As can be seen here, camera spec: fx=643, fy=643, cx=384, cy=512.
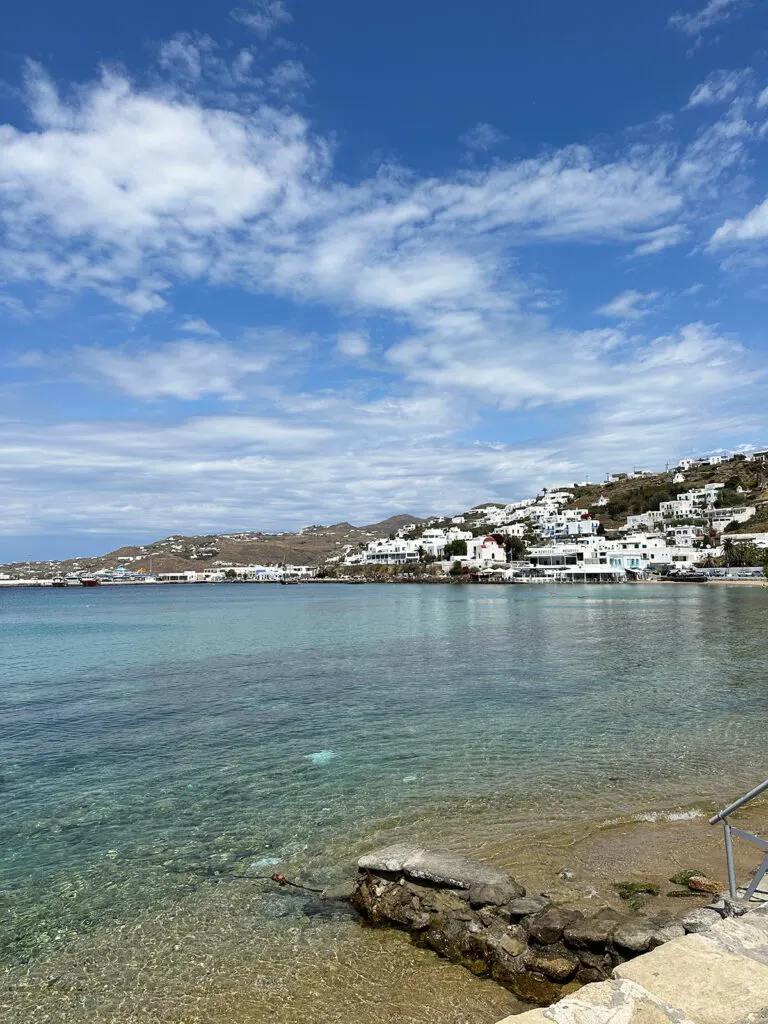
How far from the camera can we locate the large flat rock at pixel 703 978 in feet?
15.8

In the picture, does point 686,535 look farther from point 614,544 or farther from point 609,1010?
point 609,1010

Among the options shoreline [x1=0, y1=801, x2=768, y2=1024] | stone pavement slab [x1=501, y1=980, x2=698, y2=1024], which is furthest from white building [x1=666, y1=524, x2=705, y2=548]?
stone pavement slab [x1=501, y1=980, x2=698, y2=1024]

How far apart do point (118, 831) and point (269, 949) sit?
190 inches

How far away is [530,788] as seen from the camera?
1284cm

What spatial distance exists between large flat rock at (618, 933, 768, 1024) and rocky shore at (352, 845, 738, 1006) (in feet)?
3.04

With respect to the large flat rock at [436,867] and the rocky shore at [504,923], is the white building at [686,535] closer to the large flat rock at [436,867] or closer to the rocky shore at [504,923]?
the large flat rock at [436,867]

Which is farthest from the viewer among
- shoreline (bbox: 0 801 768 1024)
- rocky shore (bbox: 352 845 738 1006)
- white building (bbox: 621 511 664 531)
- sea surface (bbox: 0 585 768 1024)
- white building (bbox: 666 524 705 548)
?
white building (bbox: 621 511 664 531)

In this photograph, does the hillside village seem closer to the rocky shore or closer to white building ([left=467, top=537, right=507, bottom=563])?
white building ([left=467, top=537, right=507, bottom=563])

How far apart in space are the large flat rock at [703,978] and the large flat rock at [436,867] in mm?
2728

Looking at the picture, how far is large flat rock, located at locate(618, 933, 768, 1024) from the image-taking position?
4820 mm

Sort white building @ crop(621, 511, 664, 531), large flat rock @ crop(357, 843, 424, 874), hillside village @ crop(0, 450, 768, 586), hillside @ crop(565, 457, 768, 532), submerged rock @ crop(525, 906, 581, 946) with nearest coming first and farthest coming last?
submerged rock @ crop(525, 906, 581, 946), large flat rock @ crop(357, 843, 424, 874), hillside village @ crop(0, 450, 768, 586), hillside @ crop(565, 457, 768, 532), white building @ crop(621, 511, 664, 531)

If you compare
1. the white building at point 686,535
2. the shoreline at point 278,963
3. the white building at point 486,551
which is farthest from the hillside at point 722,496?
the shoreline at point 278,963

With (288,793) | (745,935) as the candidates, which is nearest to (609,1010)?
(745,935)

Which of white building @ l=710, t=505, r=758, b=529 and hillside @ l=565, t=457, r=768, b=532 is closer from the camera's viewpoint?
white building @ l=710, t=505, r=758, b=529
